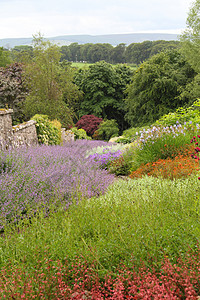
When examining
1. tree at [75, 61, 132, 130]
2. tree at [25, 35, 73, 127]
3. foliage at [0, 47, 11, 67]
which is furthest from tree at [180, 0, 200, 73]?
foliage at [0, 47, 11, 67]

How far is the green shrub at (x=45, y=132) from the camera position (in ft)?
31.3

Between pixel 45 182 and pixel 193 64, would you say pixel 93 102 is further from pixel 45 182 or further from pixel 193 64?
pixel 45 182

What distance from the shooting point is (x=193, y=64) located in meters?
19.0

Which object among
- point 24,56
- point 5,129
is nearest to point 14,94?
point 24,56

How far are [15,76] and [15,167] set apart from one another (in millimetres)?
13880

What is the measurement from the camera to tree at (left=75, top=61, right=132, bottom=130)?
24.8m

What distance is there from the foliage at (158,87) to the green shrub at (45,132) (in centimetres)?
1026

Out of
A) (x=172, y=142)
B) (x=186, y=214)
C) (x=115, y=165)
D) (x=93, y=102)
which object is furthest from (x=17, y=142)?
(x=93, y=102)

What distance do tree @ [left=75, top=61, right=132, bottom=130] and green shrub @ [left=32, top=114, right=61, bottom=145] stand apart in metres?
13.9

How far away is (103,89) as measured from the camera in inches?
1006

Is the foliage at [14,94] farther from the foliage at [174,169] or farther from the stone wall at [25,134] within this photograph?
the foliage at [174,169]

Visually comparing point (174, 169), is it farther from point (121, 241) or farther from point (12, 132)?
point (12, 132)

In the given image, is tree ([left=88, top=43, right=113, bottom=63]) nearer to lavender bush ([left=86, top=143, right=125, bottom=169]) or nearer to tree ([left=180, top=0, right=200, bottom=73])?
tree ([left=180, top=0, right=200, bottom=73])

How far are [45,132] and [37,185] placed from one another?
5538mm
